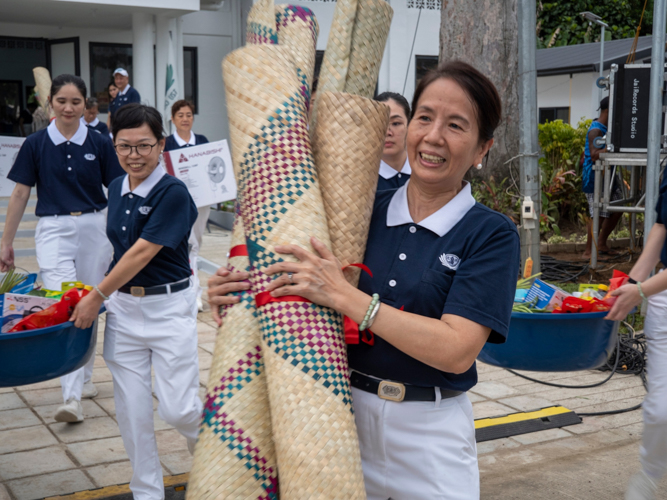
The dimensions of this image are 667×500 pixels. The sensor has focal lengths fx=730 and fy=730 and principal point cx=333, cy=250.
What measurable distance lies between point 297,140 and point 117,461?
323 cm

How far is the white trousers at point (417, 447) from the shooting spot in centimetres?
205

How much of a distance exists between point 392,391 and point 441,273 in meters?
0.36

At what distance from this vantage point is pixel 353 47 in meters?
1.99

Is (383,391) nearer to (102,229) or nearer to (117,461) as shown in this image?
(117,461)

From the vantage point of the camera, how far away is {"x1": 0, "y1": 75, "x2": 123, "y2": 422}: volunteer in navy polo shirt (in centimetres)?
526

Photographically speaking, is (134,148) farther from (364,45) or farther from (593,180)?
(593,180)

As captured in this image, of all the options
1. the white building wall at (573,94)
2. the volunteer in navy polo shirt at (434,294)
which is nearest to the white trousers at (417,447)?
the volunteer in navy polo shirt at (434,294)

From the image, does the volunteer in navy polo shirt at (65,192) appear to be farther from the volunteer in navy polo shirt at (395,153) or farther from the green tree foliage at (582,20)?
the green tree foliage at (582,20)

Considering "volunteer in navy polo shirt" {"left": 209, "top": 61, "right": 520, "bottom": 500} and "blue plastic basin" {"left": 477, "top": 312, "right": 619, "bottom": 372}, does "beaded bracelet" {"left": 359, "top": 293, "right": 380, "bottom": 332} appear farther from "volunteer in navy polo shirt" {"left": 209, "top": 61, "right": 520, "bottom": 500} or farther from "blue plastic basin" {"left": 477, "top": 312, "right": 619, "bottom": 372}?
"blue plastic basin" {"left": 477, "top": 312, "right": 619, "bottom": 372}

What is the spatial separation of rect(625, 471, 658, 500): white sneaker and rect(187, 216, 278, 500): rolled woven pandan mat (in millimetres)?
2525

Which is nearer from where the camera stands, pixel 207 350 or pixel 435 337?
pixel 435 337

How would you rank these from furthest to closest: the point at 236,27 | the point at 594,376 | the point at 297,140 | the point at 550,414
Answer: the point at 236,27, the point at 594,376, the point at 550,414, the point at 297,140

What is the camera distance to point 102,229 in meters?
5.48

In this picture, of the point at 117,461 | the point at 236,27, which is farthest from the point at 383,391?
the point at 236,27
